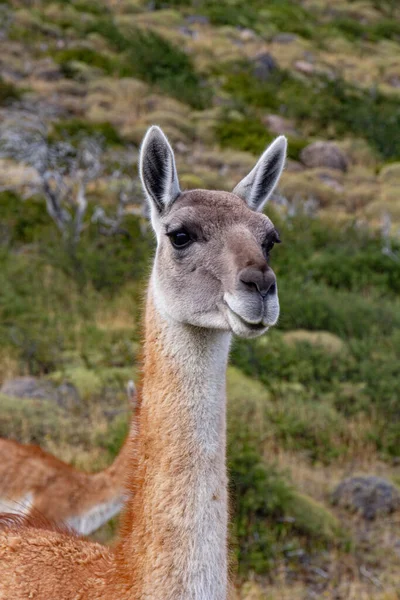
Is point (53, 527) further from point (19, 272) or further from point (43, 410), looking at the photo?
point (19, 272)

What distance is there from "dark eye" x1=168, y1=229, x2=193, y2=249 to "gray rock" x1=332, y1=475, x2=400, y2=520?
15.2ft

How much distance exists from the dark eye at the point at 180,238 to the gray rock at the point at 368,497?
463 cm

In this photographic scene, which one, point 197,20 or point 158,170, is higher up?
point 158,170

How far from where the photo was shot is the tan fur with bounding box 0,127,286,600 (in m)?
2.47

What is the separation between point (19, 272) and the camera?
12.5 m

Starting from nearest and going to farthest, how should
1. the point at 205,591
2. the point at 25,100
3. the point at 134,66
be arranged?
the point at 205,591 < the point at 25,100 < the point at 134,66

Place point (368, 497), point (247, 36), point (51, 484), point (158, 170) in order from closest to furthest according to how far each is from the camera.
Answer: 1. point (158, 170)
2. point (51, 484)
3. point (368, 497)
4. point (247, 36)

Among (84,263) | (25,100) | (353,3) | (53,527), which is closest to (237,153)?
(25,100)

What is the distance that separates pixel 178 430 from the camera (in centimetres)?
260

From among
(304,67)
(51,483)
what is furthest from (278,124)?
(51,483)

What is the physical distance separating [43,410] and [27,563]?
5.04m

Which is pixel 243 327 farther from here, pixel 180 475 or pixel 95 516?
pixel 95 516

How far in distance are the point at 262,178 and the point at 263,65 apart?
29.3m

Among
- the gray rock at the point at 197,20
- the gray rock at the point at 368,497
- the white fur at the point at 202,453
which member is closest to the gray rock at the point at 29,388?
the gray rock at the point at 368,497
